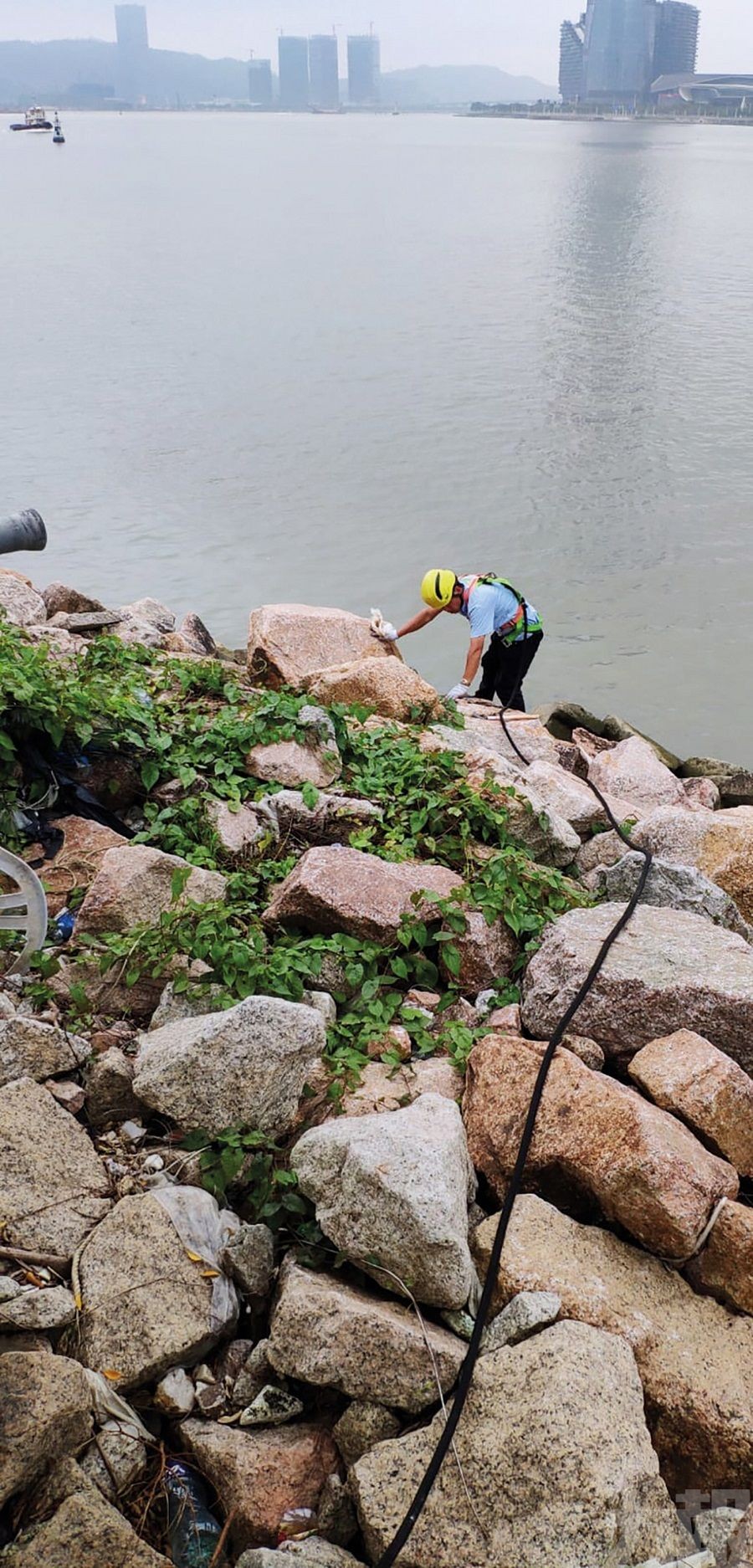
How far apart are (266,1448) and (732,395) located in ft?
76.9

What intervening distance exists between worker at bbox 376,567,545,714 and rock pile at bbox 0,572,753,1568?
12.7 ft

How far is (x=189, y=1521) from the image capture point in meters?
2.84

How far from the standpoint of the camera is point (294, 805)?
5.51 meters

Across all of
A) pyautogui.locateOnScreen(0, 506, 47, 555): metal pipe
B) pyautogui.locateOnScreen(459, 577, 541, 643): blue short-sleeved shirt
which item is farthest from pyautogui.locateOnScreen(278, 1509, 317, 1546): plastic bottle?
pyautogui.locateOnScreen(459, 577, 541, 643): blue short-sleeved shirt

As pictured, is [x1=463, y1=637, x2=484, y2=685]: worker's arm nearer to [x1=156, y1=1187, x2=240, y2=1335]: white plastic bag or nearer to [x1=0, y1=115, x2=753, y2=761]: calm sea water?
[x1=0, y1=115, x2=753, y2=761]: calm sea water

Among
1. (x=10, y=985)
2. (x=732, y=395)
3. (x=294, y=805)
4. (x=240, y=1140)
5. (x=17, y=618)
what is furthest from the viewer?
(x=732, y=395)

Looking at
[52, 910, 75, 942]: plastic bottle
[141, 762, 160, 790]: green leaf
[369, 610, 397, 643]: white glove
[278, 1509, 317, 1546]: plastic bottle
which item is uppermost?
[141, 762, 160, 790]: green leaf

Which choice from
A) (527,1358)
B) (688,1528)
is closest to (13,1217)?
(527,1358)

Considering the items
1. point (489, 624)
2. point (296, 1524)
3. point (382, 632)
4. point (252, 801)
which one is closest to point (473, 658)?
point (489, 624)

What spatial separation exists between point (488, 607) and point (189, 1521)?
24.1ft

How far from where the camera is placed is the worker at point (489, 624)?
9.09m

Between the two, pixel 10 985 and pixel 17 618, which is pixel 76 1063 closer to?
pixel 10 985

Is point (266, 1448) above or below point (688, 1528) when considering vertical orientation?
above

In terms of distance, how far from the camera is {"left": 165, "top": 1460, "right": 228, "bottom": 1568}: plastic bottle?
2.78 meters
